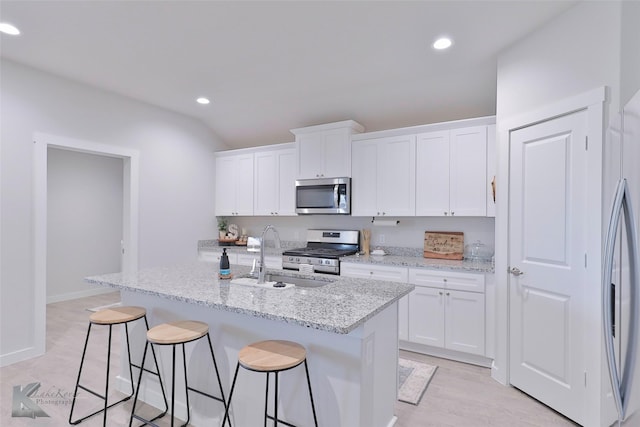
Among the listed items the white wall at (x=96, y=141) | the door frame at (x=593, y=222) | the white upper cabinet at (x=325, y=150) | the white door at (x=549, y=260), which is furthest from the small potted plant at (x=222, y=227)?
the door frame at (x=593, y=222)

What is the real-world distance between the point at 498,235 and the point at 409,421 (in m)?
1.60

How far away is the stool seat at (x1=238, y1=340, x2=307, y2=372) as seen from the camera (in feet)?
4.92

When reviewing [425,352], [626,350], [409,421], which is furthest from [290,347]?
[425,352]

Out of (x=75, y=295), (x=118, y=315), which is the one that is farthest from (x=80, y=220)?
(x=118, y=315)

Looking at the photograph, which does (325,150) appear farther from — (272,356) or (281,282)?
(272,356)

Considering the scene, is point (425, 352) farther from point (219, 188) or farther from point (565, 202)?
point (219, 188)

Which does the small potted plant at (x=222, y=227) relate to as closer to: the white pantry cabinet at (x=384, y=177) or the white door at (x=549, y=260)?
the white pantry cabinet at (x=384, y=177)

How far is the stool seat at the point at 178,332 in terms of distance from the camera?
5.92 feet

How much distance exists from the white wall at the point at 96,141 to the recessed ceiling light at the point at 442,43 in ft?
11.6

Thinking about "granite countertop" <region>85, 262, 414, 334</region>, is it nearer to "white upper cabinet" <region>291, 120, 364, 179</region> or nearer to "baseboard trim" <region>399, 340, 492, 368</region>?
"baseboard trim" <region>399, 340, 492, 368</region>

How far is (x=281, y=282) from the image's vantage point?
2.26 m

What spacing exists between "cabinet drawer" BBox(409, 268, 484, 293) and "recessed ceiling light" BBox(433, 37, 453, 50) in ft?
6.61

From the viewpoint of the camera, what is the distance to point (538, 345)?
2.45 meters

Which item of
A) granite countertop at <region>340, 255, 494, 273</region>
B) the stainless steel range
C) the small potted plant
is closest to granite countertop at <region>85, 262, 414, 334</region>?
granite countertop at <region>340, 255, 494, 273</region>
